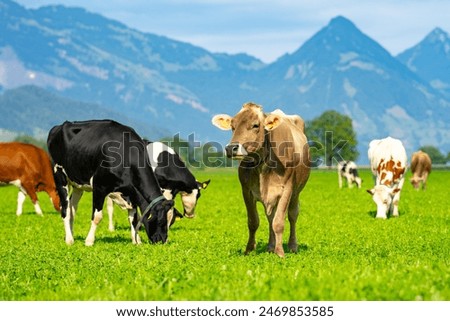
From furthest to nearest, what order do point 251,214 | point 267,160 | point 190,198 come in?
point 190,198, point 251,214, point 267,160

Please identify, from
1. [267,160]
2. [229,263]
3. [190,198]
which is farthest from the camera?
[190,198]

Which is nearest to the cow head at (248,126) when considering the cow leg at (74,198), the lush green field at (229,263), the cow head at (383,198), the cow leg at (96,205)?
the lush green field at (229,263)

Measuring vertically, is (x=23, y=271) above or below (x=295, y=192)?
below

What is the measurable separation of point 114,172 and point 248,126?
14.4 ft

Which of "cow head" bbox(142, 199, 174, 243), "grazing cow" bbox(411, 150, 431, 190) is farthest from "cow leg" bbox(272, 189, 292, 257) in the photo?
"grazing cow" bbox(411, 150, 431, 190)

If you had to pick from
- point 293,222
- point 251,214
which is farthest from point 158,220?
point 293,222

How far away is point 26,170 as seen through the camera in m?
27.0

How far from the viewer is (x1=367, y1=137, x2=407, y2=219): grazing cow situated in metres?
24.3

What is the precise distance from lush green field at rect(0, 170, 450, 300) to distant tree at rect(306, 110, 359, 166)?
132413 millimetres

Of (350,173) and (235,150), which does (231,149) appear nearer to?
(235,150)

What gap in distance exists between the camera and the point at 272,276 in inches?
390
